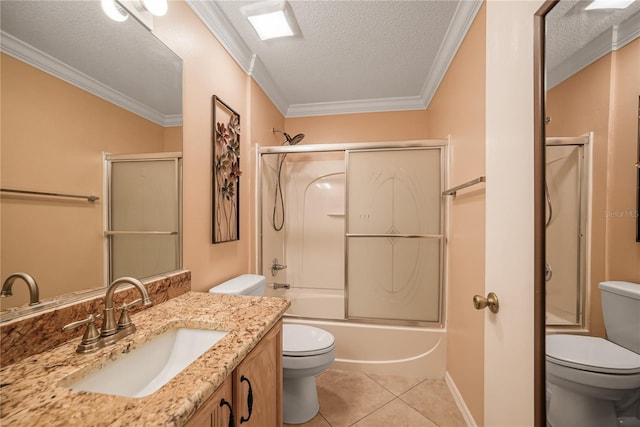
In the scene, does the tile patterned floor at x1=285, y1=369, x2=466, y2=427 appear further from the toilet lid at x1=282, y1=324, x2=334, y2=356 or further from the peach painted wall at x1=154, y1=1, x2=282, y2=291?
the peach painted wall at x1=154, y1=1, x2=282, y2=291

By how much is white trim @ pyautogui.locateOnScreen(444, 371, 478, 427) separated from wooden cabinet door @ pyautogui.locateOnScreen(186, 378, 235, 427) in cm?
151

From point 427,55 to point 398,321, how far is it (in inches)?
86.0

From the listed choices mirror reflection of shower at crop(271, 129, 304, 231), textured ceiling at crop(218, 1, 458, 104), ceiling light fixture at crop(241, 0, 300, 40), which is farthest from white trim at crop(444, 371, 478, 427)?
ceiling light fixture at crop(241, 0, 300, 40)

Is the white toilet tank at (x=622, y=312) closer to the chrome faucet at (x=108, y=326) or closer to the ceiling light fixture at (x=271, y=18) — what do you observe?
the chrome faucet at (x=108, y=326)

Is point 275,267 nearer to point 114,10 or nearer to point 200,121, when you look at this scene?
point 200,121

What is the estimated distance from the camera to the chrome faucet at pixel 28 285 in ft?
2.29

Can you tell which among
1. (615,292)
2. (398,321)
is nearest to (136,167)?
(615,292)

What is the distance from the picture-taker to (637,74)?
429 mm

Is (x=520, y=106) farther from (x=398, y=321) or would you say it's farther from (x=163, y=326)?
(x=398, y=321)

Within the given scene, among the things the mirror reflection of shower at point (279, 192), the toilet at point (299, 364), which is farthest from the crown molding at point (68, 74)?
the mirror reflection of shower at point (279, 192)

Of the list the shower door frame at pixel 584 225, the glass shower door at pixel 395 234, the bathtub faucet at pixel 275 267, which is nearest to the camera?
the shower door frame at pixel 584 225

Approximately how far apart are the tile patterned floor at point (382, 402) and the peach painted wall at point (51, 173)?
59.2 inches

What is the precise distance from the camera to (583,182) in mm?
546

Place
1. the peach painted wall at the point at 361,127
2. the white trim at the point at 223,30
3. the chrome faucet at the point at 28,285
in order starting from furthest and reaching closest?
the peach painted wall at the point at 361,127
the white trim at the point at 223,30
the chrome faucet at the point at 28,285
